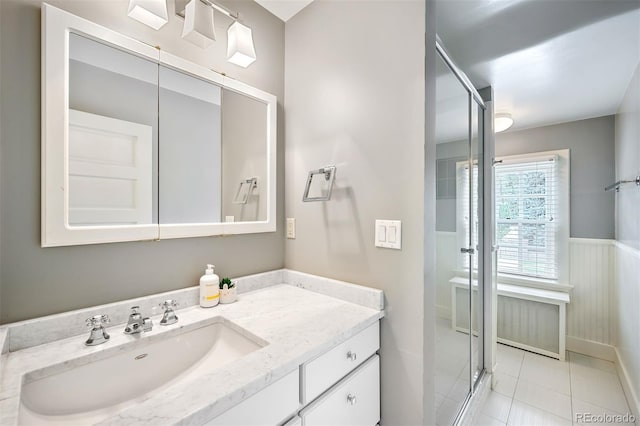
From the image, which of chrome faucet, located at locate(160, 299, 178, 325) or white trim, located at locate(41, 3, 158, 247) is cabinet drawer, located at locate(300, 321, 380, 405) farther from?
white trim, located at locate(41, 3, 158, 247)

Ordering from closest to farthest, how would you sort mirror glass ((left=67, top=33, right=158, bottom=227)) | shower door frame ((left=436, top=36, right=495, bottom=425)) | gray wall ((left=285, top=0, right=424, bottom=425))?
mirror glass ((left=67, top=33, right=158, bottom=227)) < gray wall ((left=285, top=0, right=424, bottom=425)) < shower door frame ((left=436, top=36, right=495, bottom=425))

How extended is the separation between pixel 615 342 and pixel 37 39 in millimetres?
4032

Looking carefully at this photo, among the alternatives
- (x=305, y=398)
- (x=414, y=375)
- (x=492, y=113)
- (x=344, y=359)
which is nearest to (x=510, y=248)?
(x=492, y=113)

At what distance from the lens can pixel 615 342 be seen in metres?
2.24

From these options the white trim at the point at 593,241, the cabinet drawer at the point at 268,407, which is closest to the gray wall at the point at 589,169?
the white trim at the point at 593,241

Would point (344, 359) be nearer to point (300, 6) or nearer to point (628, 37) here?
point (300, 6)

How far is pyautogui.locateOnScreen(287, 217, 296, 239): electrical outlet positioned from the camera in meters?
1.48

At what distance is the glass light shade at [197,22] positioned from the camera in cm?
104

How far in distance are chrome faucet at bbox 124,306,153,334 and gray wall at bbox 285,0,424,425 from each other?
74 cm

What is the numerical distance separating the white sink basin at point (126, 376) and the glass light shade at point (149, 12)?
114 cm

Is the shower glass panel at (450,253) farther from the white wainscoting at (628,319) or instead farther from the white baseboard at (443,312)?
the white wainscoting at (628,319)

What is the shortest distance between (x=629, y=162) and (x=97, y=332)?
3.08m

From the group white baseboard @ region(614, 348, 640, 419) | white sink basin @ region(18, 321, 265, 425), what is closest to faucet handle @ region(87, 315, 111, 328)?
white sink basin @ region(18, 321, 265, 425)

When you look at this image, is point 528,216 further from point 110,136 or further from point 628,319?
point 110,136
